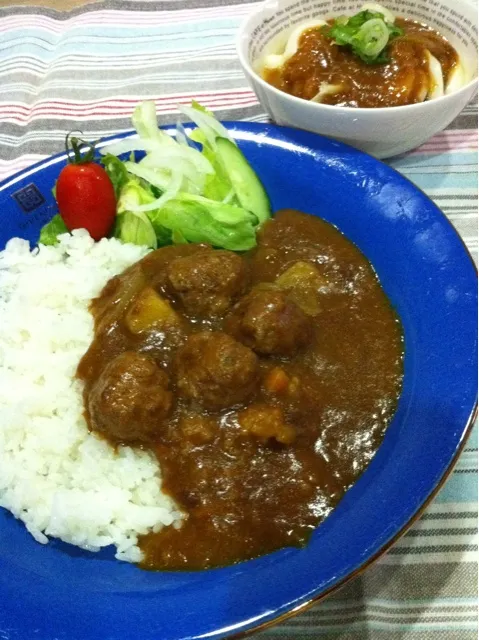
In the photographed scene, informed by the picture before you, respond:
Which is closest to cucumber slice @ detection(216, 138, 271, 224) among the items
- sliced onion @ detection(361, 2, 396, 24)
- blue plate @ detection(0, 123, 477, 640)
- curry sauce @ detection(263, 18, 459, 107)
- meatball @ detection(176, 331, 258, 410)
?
curry sauce @ detection(263, 18, 459, 107)

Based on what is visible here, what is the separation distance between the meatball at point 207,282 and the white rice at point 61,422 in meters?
0.60

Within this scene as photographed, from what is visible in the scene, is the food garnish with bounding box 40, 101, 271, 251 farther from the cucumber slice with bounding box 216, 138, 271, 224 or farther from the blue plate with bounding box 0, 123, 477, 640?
the blue plate with bounding box 0, 123, 477, 640

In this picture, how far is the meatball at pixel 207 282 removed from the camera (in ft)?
8.78

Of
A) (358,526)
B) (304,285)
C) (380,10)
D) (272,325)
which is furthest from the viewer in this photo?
(380,10)

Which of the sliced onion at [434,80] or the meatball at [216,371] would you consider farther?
the sliced onion at [434,80]

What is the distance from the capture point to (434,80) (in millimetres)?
3234

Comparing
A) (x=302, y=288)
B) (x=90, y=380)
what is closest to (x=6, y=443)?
(x=90, y=380)

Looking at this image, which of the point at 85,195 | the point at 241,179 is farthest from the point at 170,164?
the point at 85,195

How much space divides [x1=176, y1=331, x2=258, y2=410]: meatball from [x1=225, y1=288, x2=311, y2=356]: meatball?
10cm

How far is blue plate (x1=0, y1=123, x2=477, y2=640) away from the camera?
6.47ft

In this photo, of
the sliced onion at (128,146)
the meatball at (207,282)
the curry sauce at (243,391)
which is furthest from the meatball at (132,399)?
the sliced onion at (128,146)

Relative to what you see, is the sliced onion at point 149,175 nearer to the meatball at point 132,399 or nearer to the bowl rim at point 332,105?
the bowl rim at point 332,105

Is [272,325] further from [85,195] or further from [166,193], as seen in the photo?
[85,195]

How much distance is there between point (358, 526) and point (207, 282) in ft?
4.09
